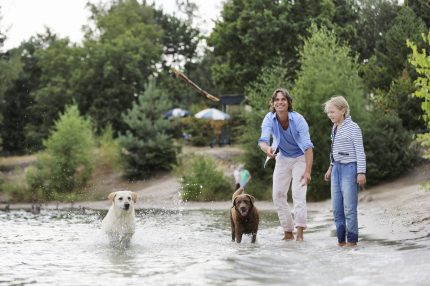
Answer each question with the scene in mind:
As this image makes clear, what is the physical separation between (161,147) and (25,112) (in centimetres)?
2770

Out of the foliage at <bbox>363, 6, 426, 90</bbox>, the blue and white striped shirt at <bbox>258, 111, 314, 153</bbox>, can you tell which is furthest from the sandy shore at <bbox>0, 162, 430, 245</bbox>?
the foliage at <bbox>363, 6, 426, 90</bbox>

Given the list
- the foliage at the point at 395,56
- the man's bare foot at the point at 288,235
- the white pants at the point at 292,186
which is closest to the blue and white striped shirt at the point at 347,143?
the white pants at the point at 292,186

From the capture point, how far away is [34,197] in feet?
103

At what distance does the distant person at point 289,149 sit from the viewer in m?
10.4

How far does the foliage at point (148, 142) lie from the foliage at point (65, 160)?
77.8 inches

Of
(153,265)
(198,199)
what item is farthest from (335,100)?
(198,199)

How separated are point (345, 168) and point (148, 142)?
25.7 metres

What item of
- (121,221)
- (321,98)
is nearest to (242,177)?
(321,98)

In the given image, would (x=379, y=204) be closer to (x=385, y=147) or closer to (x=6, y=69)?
(x=385, y=147)

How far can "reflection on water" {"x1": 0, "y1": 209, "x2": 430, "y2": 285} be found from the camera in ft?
22.5

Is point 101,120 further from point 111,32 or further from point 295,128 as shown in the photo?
point 295,128

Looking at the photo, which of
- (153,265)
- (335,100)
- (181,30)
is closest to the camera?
(153,265)

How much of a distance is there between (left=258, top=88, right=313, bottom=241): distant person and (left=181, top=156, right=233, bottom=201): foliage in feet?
54.9

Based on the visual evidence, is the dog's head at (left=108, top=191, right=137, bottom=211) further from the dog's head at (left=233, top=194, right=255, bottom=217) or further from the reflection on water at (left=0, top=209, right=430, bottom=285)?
the dog's head at (left=233, top=194, right=255, bottom=217)
